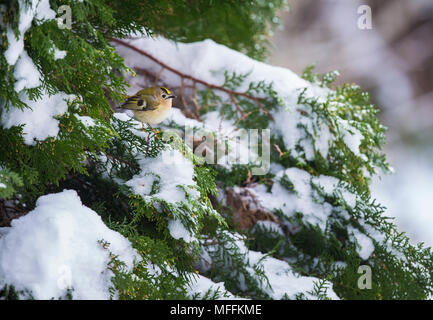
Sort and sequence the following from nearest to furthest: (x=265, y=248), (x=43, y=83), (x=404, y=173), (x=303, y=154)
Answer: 1. (x=43, y=83)
2. (x=265, y=248)
3. (x=303, y=154)
4. (x=404, y=173)

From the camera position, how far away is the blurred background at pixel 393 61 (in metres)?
5.75

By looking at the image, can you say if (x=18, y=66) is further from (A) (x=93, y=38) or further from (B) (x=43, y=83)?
(A) (x=93, y=38)

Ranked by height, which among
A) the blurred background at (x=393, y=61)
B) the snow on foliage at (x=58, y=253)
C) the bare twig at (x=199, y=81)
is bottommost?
the snow on foliage at (x=58, y=253)

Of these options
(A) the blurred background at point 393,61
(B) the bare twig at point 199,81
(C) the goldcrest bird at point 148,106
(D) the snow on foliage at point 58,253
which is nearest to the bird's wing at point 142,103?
(C) the goldcrest bird at point 148,106

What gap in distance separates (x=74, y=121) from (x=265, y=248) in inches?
52.0

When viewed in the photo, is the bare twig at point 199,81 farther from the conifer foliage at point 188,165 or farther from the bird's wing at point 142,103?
the bird's wing at point 142,103

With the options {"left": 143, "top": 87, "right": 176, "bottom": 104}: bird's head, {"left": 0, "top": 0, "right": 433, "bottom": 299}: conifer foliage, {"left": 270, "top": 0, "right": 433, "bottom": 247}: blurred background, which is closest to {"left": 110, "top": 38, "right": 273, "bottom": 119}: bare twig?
{"left": 0, "top": 0, "right": 433, "bottom": 299}: conifer foliage

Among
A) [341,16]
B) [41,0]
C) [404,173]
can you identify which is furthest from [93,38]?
[341,16]

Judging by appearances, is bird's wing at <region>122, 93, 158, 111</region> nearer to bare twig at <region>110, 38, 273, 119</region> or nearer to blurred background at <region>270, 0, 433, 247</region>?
bare twig at <region>110, 38, 273, 119</region>

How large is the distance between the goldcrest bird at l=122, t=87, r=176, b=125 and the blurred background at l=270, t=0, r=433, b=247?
3862 mm

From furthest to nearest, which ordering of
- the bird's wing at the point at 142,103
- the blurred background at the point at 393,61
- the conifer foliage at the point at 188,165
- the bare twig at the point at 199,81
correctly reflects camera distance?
the blurred background at the point at 393,61
the bare twig at the point at 199,81
the bird's wing at the point at 142,103
the conifer foliage at the point at 188,165

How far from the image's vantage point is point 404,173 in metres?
5.50

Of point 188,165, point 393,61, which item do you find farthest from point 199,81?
point 393,61
